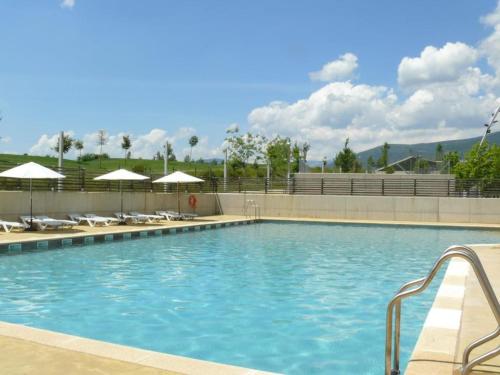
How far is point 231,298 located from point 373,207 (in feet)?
55.3

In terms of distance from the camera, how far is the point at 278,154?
193ft

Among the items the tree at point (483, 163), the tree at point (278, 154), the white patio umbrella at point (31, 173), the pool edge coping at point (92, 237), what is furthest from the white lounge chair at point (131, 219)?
the tree at point (278, 154)

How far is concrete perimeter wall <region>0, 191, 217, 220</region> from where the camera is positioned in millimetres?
16391

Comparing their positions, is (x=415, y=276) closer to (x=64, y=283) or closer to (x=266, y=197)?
(x=64, y=283)

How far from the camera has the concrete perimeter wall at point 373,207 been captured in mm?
22500

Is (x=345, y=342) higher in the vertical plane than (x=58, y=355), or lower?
lower

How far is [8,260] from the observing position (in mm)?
11094

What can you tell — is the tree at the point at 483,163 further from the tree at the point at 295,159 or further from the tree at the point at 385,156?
the tree at the point at 385,156

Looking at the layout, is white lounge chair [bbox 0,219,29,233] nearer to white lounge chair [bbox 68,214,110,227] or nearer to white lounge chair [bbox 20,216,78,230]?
white lounge chair [bbox 20,216,78,230]

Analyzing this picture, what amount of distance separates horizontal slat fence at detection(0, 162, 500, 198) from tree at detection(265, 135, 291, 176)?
2645cm

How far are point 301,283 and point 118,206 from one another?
41.8ft

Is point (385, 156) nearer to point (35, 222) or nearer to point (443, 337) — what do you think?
point (35, 222)

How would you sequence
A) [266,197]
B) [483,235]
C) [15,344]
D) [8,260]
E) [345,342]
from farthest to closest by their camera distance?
[266,197] < [483,235] < [8,260] < [345,342] < [15,344]

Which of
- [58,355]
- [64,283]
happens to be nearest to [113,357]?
[58,355]
